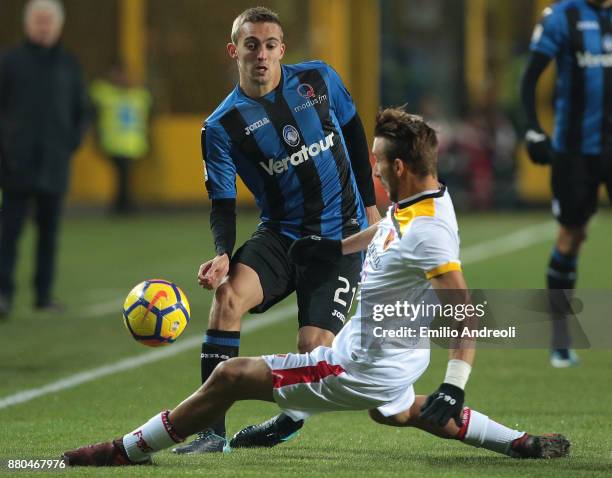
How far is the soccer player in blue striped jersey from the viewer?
259 inches

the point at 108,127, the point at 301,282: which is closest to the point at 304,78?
the point at 301,282

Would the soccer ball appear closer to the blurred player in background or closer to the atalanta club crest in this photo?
the atalanta club crest

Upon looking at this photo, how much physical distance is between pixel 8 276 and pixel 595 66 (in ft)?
17.2

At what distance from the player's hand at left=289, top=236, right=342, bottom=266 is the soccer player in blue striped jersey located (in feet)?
1.09

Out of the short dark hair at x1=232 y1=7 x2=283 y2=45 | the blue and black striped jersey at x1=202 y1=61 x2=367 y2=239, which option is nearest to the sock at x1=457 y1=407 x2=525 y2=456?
the blue and black striped jersey at x1=202 y1=61 x2=367 y2=239

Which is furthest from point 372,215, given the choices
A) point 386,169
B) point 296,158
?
point 386,169

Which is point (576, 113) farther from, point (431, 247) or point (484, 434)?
point (431, 247)

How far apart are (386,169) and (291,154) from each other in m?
1.27

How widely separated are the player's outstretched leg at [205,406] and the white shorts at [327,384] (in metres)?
0.06

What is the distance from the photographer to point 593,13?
9.05 metres

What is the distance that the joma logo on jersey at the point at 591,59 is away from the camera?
29.7ft

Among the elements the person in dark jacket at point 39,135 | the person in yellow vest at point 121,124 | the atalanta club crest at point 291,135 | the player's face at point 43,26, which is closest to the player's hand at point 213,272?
the atalanta club crest at point 291,135

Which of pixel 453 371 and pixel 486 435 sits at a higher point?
pixel 453 371

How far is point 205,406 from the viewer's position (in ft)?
18.9
